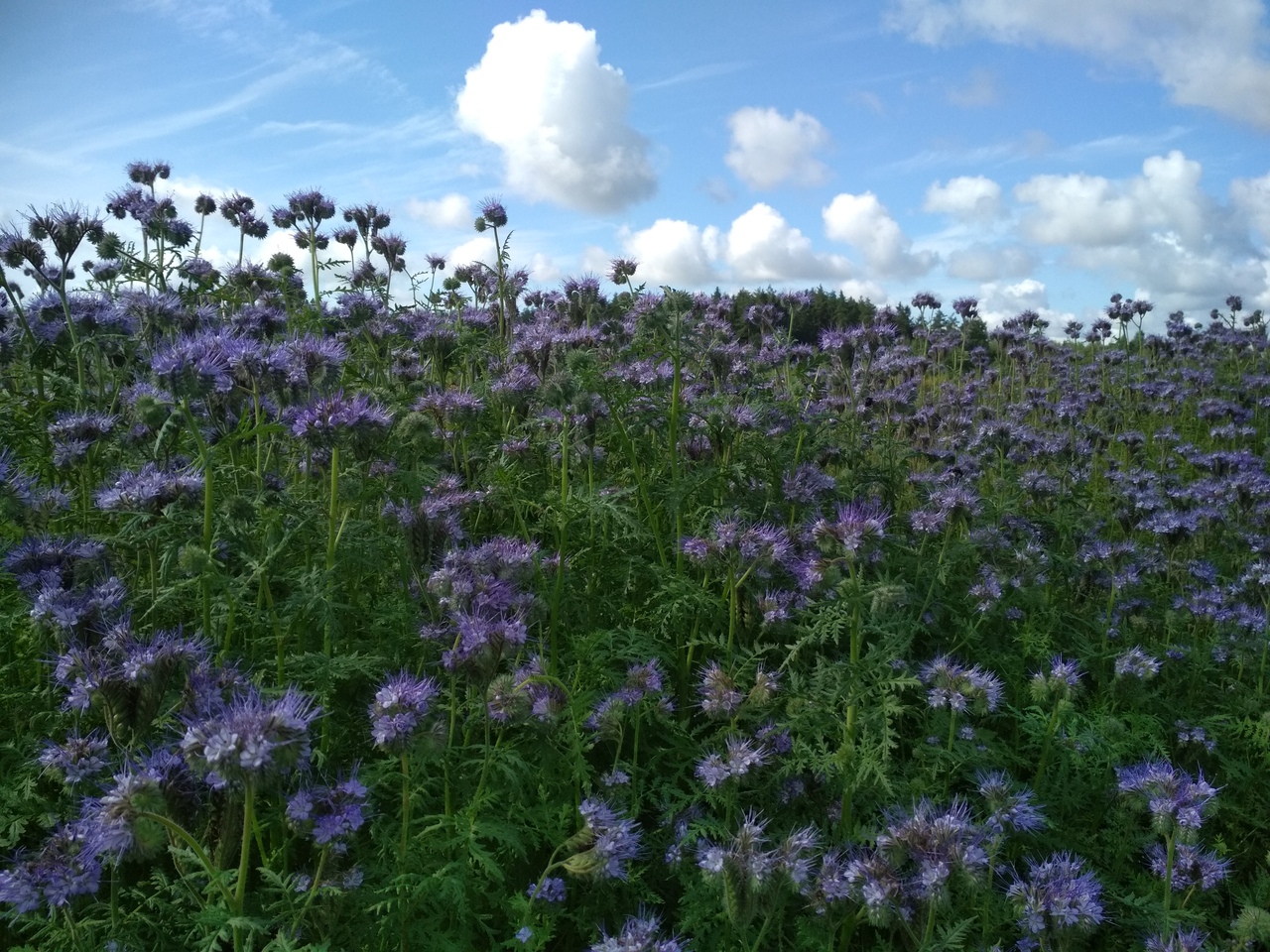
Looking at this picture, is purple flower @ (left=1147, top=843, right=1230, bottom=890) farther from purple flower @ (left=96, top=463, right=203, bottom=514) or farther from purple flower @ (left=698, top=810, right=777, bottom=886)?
purple flower @ (left=96, top=463, right=203, bottom=514)

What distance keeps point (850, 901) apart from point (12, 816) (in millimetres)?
2700

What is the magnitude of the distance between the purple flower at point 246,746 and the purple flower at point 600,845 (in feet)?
2.81

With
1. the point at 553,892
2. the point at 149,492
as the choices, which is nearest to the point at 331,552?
the point at 149,492

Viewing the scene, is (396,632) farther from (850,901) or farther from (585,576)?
(850,901)

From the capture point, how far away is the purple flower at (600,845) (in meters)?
2.42

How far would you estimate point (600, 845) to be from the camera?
2.43 metres

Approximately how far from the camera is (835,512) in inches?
185

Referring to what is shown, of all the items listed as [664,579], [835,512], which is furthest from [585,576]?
[835,512]

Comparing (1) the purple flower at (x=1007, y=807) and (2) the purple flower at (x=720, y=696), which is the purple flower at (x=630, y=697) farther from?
(1) the purple flower at (x=1007, y=807)

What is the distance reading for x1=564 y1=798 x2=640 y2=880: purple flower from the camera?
2.42 metres

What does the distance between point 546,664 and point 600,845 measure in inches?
33.1

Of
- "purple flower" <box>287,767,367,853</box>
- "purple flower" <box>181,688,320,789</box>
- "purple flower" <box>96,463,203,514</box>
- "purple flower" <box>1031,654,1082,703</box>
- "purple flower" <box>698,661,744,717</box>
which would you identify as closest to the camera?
"purple flower" <box>181,688,320,789</box>

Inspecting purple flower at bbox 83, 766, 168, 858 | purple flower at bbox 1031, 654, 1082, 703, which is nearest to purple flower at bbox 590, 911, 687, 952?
purple flower at bbox 83, 766, 168, 858

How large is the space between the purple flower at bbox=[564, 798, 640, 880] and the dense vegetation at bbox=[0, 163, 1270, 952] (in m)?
0.01
